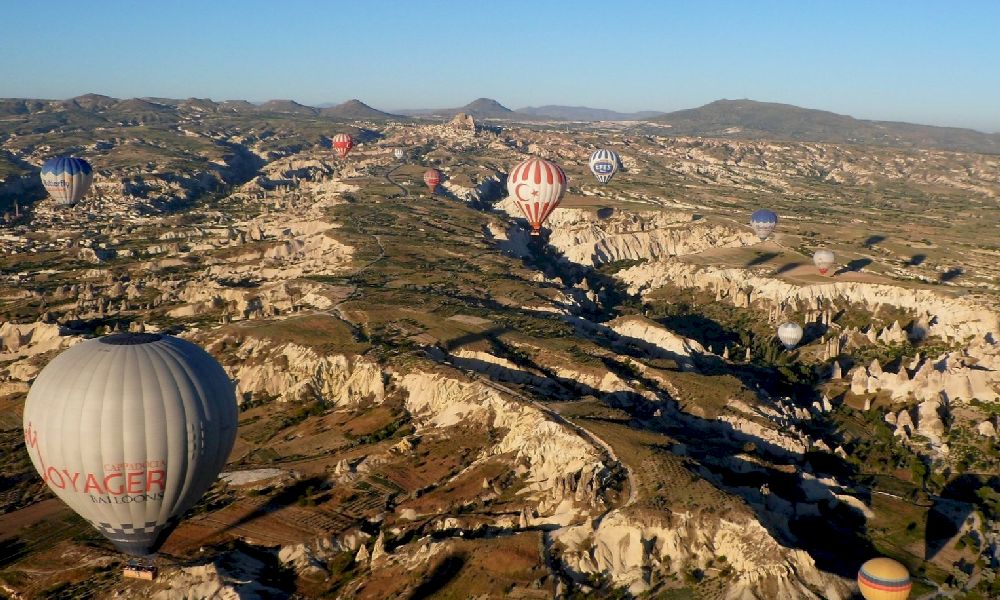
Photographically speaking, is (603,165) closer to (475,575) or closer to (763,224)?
(763,224)

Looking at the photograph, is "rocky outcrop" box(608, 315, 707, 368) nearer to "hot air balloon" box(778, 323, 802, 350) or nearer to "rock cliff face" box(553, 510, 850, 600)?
"hot air balloon" box(778, 323, 802, 350)

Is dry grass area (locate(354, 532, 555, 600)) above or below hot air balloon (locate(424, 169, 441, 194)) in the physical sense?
below

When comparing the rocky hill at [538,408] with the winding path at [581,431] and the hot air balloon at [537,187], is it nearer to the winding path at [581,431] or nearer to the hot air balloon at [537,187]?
Answer: the winding path at [581,431]

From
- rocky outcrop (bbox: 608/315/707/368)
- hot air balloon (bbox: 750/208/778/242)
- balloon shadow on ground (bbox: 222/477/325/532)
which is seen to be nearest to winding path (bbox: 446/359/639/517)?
balloon shadow on ground (bbox: 222/477/325/532)

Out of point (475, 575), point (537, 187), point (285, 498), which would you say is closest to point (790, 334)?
point (537, 187)

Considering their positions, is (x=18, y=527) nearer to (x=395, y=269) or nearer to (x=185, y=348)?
(x=185, y=348)

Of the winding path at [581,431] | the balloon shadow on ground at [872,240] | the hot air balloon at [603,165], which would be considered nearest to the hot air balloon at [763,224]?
the balloon shadow on ground at [872,240]

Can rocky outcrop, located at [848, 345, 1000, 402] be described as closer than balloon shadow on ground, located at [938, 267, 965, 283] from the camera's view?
Yes
